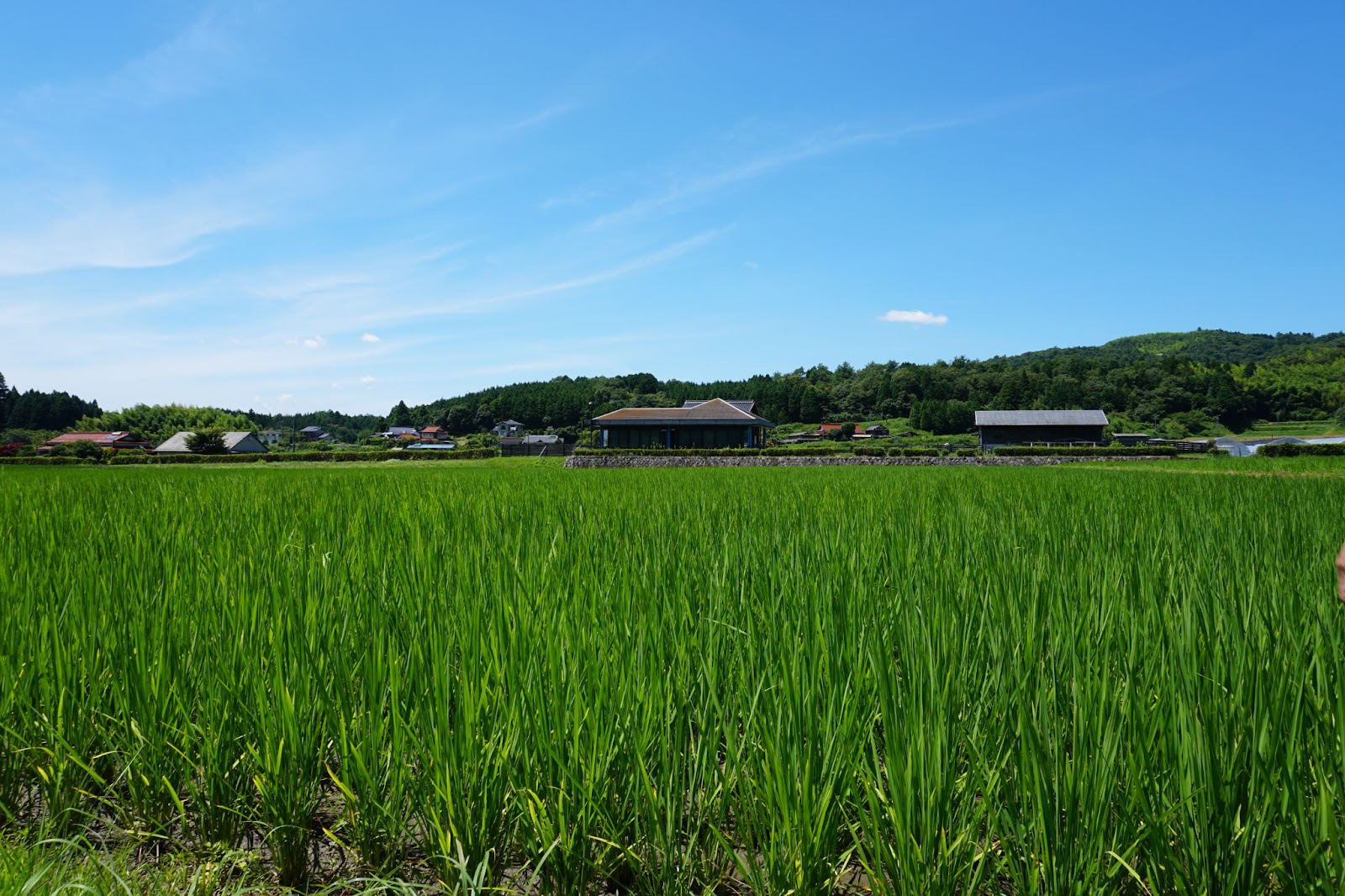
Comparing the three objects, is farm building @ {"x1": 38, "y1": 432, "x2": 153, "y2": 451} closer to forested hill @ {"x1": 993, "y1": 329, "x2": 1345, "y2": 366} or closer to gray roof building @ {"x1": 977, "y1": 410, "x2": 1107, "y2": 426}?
gray roof building @ {"x1": 977, "y1": 410, "x2": 1107, "y2": 426}

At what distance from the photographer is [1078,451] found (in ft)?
112

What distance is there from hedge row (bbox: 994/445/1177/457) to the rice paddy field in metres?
33.1

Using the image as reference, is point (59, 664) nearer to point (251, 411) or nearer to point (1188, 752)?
point (1188, 752)

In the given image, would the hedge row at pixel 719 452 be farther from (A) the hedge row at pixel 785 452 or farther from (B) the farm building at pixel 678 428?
(B) the farm building at pixel 678 428

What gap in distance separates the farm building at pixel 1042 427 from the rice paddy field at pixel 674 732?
57543 millimetres

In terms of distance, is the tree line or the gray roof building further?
the tree line

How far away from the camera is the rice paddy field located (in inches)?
49.7

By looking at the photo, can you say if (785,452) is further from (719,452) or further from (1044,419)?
(1044,419)

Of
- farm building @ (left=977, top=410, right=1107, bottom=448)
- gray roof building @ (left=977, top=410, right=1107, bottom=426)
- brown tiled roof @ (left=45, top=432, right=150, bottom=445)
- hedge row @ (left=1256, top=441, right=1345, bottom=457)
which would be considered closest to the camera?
hedge row @ (left=1256, top=441, right=1345, bottom=457)

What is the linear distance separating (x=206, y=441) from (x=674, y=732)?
60264 millimetres

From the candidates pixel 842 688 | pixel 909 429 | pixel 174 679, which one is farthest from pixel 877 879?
pixel 909 429

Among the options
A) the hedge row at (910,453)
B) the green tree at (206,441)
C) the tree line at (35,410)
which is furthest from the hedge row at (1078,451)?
the tree line at (35,410)

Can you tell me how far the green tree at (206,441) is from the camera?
5059 centimetres

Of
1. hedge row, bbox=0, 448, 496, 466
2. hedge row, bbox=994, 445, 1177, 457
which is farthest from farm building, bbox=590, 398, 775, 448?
hedge row, bbox=994, 445, 1177, 457
